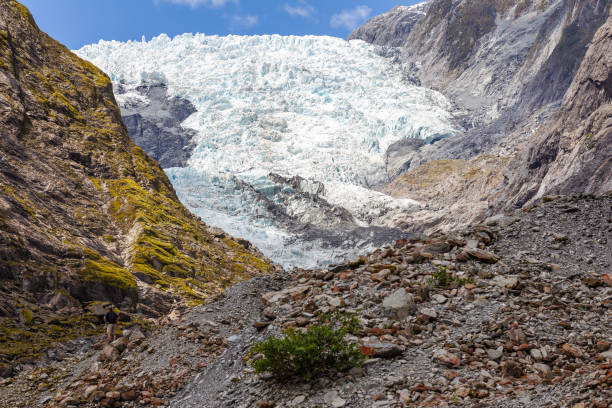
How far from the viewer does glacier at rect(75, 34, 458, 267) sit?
109 meters

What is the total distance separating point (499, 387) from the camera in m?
6.10

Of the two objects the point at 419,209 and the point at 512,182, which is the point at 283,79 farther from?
the point at 512,182

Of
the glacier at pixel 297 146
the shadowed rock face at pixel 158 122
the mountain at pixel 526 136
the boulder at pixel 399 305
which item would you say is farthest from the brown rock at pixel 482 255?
the shadowed rock face at pixel 158 122

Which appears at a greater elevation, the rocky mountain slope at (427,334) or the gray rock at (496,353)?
the rocky mountain slope at (427,334)

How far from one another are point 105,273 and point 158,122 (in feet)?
611

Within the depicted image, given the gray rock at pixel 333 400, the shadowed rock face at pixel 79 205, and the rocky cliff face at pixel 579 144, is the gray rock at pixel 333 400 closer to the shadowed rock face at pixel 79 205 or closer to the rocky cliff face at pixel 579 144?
the shadowed rock face at pixel 79 205

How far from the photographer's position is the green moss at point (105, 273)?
1803 cm

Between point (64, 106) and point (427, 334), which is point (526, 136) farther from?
point (427, 334)

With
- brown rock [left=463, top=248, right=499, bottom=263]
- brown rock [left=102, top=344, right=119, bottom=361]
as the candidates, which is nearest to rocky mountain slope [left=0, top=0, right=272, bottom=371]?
brown rock [left=102, top=344, right=119, bottom=361]

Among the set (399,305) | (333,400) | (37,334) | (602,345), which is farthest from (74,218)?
(602,345)

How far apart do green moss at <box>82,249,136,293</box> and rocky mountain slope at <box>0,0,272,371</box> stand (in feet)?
0.19

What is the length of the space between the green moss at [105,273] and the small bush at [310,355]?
1313 centimetres

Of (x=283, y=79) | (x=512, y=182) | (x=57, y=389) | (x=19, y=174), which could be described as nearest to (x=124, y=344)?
(x=57, y=389)

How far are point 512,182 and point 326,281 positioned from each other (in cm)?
9170
